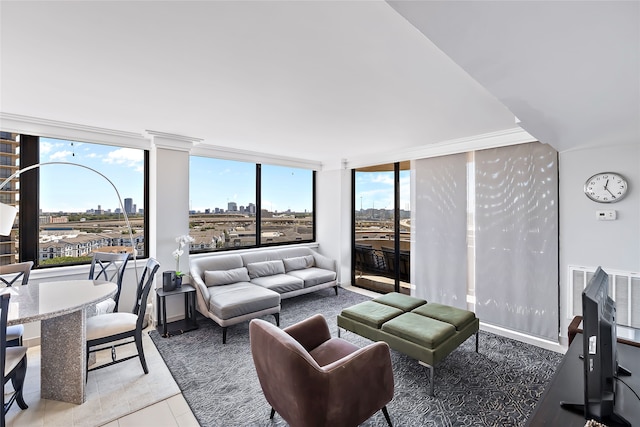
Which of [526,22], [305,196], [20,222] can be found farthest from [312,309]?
[526,22]

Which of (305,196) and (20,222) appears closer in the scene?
(20,222)

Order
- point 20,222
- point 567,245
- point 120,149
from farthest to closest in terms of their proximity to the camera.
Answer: point 120,149 → point 20,222 → point 567,245

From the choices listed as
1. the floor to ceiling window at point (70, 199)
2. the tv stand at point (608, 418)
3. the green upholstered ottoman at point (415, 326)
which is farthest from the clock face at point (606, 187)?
the floor to ceiling window at point (70, 199)

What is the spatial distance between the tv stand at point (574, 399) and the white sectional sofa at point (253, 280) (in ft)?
9.53

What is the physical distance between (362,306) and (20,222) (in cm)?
413

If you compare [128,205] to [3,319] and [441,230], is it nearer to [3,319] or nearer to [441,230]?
[3,319]

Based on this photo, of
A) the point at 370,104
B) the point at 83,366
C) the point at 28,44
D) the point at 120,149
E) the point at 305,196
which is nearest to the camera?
the point at 28,44

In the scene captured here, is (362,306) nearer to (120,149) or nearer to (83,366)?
(83,366)

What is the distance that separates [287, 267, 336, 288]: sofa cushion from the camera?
469 centimetres

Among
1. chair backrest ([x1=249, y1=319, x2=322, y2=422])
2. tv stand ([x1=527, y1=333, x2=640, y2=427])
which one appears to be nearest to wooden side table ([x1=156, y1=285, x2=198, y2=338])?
chair backrest ([x1=249, y1=319, x2=322, y2=422])

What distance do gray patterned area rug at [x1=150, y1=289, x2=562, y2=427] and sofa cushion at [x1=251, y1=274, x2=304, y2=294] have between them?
0.81m

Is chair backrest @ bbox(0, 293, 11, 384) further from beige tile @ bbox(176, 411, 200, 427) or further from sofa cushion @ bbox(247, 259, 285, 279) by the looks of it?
sofa cushion @ bbox(247, 259, 285, 279)

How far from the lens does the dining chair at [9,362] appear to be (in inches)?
69.3

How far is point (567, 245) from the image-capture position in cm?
315
